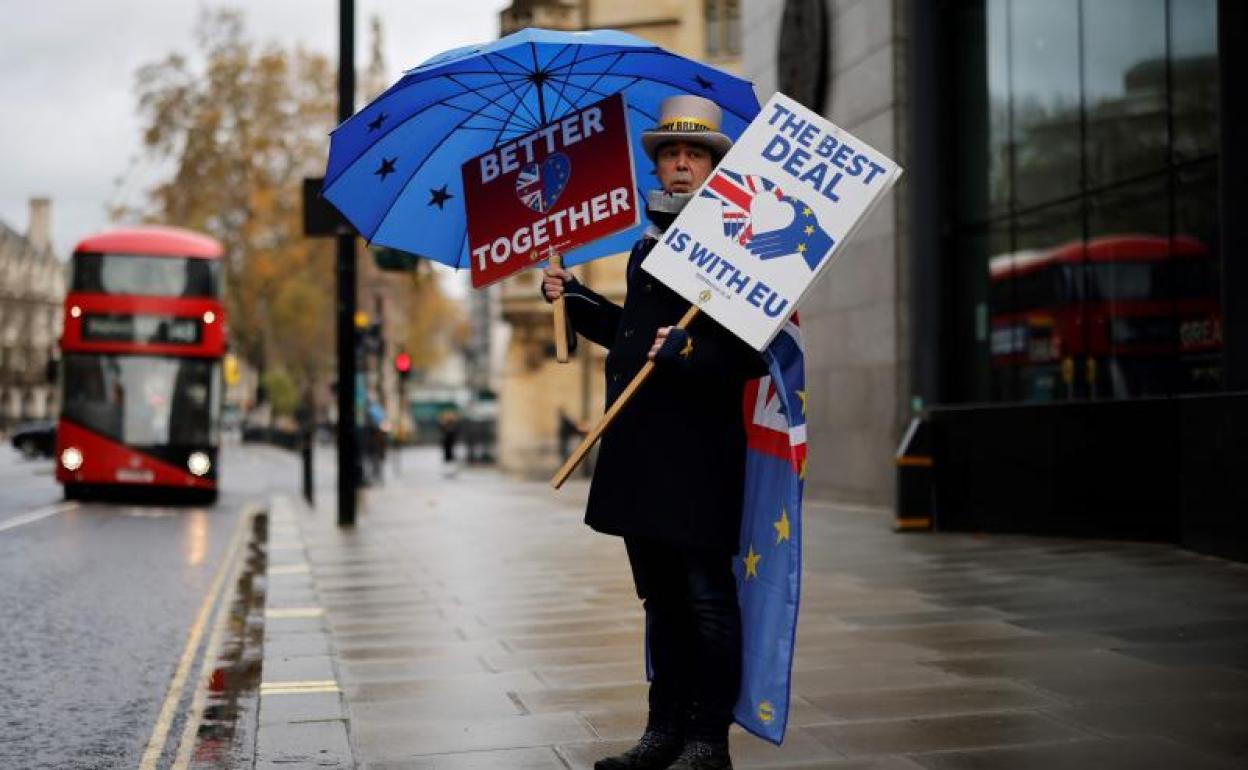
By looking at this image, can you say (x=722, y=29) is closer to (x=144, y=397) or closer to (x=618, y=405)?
(x=144, y=397)

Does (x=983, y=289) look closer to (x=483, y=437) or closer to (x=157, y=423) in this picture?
(x=157, y=423)

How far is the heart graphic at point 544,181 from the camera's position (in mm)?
4758

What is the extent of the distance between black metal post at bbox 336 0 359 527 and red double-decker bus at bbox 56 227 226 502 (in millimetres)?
5826

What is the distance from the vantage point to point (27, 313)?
110 meters

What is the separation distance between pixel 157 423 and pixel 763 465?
1790cm

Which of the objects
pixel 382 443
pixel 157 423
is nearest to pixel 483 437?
pixel 382 443

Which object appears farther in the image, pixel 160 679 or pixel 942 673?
pixel 160 679

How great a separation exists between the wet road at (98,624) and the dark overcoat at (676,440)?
6.57 ft

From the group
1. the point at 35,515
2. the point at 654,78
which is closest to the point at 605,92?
the point at 654,78

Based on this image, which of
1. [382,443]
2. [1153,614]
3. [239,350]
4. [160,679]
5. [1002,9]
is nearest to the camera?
[160,679]

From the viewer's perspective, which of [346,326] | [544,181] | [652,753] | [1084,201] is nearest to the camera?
[652,753]

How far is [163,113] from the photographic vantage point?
52469 mm

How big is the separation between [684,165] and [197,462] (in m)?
17.9

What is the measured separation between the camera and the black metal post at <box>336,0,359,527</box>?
15359mm
